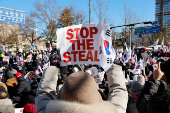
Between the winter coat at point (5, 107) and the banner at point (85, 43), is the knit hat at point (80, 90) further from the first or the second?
the winter coat at point (5, 107)

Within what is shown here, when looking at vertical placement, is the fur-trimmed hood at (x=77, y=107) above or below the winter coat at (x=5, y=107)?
above

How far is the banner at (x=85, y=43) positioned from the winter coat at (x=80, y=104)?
34.0 inches

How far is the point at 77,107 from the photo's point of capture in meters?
1.14

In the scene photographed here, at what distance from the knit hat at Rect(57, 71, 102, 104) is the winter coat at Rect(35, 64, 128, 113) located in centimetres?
5

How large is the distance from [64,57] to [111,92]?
121 cm

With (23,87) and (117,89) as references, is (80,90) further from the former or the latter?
(23,87)

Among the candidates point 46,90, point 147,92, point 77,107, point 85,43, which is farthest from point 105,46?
point 77,107

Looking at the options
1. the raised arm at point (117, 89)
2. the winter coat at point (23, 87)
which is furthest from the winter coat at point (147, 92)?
the winter coat at point (23, 87)

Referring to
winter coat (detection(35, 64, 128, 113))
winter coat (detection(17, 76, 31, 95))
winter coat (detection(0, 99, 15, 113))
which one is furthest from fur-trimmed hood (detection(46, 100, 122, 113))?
winter coat (detection(17, 76, 31, 95))

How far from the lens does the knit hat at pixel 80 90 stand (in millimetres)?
1216

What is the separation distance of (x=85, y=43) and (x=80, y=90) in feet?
4.71

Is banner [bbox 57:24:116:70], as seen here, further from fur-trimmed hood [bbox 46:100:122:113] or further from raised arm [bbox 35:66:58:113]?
fur-trimmed hood [bbox 46:100:122:113]

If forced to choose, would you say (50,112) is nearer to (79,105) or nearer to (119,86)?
(79,105)

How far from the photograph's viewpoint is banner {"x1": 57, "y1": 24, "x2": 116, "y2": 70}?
2.53 m
